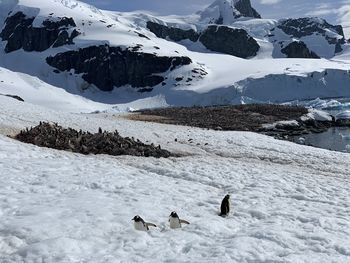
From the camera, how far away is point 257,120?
55.7 metres

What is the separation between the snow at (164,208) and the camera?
34.7ft

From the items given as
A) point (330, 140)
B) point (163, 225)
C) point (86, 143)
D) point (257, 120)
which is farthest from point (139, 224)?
point (257, 120)

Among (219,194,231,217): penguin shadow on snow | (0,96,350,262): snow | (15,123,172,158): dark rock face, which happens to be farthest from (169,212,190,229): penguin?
(15,123,172,158): dark rock face

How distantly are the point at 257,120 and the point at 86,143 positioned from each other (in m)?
34.3

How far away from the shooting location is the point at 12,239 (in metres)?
10.5

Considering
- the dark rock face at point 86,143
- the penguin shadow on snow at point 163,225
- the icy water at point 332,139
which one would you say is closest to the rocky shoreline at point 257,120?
the icy water at point 332,139

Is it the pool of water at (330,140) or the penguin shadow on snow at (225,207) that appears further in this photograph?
the pool of water at (330,140)

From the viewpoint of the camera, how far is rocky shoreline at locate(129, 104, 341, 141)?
49106 mm

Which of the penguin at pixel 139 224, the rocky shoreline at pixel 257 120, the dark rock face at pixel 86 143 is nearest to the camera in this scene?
the penguin at pixel 139 224

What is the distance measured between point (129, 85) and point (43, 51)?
43.7 m

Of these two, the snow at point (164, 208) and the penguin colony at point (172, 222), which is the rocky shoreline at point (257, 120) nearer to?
the snow at point (164, 208)

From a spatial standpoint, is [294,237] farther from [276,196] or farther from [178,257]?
[276,196]

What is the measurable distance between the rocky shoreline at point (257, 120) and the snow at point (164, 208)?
24.6 meters

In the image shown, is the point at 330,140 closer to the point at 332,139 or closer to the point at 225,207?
the point at 332,139
